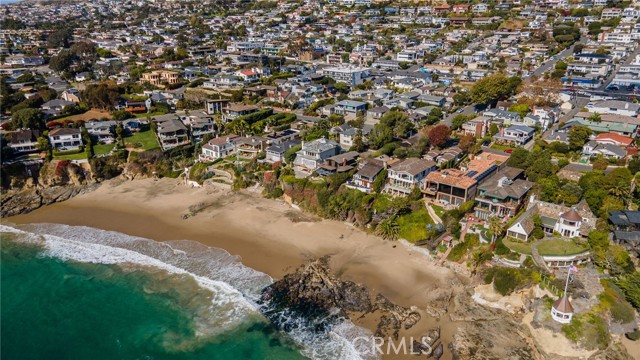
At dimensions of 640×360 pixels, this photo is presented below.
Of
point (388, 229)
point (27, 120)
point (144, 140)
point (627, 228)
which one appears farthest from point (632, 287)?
point (27, 120)

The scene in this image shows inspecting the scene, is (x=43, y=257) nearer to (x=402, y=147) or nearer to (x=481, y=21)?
(x=402, y=147)

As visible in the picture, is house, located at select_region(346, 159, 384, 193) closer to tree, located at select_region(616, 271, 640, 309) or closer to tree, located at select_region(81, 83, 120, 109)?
tree, located at select_region(616, 271, 640, 309)

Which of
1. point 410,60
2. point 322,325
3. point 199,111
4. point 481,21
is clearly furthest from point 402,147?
point 481,21

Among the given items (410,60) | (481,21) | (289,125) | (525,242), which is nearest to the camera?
(525,242)

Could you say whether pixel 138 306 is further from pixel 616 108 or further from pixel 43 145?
pixel 616 108

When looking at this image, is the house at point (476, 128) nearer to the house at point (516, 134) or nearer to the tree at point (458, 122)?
the tree at point (458, 122)

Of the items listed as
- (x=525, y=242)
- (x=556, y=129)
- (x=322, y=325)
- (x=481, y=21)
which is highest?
(x=481, y=21)

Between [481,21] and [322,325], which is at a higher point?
[481,21]
